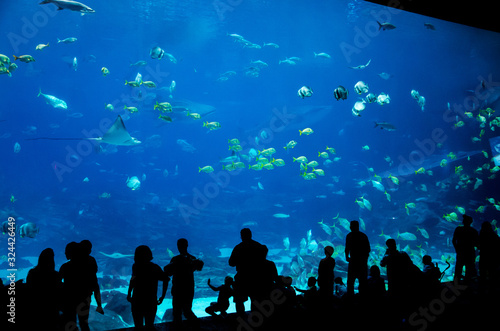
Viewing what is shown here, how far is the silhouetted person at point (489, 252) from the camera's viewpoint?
15.5ft

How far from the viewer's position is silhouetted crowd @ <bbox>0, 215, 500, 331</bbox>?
8.76 ft

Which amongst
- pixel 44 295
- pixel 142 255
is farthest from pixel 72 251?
pixel 142 255

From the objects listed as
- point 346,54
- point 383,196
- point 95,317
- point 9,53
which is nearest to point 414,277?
point 95,317

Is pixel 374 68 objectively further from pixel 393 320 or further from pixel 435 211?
pixel 393 320

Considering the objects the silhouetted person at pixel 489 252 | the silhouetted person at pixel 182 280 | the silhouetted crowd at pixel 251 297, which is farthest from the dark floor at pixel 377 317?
the silhouetted person at pixel 489 252

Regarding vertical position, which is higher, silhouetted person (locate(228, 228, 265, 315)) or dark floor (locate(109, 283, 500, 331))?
silhouetted person (locate(228, 228, 265, 315))

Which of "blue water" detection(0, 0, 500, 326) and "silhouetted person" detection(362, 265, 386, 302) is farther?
"blue water" detection(0, 0, 500, 326)

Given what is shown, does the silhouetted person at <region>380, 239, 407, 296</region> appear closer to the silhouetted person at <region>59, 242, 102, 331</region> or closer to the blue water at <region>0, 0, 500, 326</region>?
the silhouetted person at <region>59, 242, 102, 331</region>

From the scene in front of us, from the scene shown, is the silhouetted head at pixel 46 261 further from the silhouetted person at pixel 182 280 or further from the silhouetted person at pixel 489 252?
the silhouetted person at pixel 489 252

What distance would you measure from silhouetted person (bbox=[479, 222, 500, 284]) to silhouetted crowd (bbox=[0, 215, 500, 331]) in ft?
3.56

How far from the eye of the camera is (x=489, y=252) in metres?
4.75

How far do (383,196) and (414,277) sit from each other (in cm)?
1917

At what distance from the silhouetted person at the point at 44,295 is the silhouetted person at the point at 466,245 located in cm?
583

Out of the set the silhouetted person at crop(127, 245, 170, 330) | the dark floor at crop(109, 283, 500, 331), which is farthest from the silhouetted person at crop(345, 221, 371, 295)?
the silhouetted person at crop(127, 245, 170, 330)
